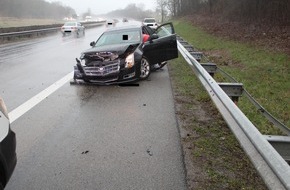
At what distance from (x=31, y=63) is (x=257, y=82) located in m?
8.71

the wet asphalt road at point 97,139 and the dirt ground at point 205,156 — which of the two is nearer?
the dirt ground at point 205,156

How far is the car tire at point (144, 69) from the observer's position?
9.98 m

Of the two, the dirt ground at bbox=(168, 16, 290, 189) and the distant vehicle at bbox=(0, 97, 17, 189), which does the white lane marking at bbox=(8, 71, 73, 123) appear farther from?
the distant vehicle at bbox=(0, 97, 17, 189)

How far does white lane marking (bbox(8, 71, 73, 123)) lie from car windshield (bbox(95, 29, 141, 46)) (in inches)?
62.5

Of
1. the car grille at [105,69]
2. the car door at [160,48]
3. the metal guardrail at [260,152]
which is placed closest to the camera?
the metal guardrail at [260,152]

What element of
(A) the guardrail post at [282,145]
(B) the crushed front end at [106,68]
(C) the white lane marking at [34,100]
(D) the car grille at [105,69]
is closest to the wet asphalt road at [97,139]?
(C) the white lane marking at [34,100]

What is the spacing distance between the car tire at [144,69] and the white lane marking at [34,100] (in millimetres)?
2104

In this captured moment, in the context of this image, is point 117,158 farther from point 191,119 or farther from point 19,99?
point 19,99

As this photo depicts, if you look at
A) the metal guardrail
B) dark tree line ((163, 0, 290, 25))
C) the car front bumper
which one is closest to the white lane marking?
the car front bumper

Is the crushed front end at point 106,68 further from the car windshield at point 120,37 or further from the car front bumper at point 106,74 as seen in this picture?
the car windshield at point 120,37

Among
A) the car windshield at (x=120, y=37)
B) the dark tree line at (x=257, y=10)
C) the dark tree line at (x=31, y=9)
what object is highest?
the dark tree line at (x=31, y=9)

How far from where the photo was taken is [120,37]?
11070 mm

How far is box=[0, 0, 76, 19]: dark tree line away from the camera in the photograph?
377 feet

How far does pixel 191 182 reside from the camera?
385 centimetres
